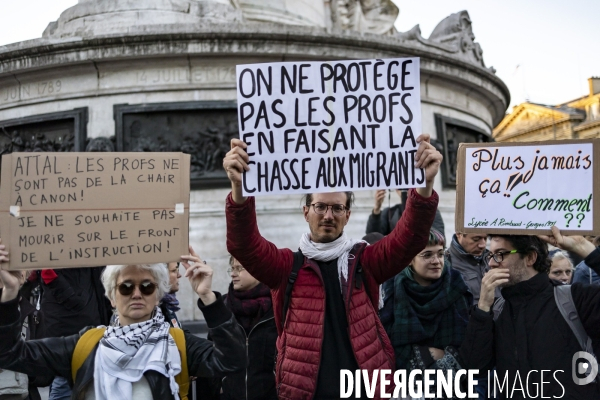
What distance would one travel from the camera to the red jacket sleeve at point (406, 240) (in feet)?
11.0

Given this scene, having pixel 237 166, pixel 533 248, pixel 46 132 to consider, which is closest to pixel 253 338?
pixel 237 166

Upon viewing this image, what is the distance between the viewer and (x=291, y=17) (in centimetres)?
1266

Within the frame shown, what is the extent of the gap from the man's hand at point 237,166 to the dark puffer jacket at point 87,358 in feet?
1.87

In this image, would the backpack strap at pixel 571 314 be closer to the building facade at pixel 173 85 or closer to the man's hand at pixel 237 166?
the man's hand at pixel 237 166

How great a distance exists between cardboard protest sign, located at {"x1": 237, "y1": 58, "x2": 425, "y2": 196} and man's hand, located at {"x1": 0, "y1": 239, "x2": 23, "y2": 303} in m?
1.29

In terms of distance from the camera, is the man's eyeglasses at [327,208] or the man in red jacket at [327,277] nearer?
the man in red jacket at [327,277]

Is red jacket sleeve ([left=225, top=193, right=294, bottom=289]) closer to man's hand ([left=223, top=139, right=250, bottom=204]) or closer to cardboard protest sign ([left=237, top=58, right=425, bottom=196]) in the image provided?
man's hand ([left=223, top=139, right=250, bottom=204])

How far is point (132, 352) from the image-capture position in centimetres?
302

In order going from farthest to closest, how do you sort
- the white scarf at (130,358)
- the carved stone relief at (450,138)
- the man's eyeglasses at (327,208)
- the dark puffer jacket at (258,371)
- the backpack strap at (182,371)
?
the carved stone relief at (450,138) → the dark puffer jacket at (258,371) → the man's eyeglasses at (327,208) → the backpack strap at (182,371) → the white scarf at (130,358)

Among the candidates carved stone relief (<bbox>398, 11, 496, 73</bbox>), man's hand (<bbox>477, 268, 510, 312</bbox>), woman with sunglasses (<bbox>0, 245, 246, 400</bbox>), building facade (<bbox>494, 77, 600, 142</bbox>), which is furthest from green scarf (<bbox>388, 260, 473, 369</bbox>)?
building facade (<bbox>494, 77, 600, 142</bbox>)

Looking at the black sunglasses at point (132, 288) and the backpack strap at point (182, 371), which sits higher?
the black sunglasses at point (132, 288)

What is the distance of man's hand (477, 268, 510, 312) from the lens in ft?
11.6

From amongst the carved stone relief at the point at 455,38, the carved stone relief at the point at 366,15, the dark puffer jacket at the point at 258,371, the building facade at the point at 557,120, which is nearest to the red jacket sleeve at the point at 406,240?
the dark puffer jacket at the point at 258,371

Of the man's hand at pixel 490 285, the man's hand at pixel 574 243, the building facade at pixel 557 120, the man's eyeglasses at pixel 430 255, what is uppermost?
the building facade at pixel 557 120
